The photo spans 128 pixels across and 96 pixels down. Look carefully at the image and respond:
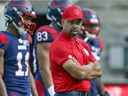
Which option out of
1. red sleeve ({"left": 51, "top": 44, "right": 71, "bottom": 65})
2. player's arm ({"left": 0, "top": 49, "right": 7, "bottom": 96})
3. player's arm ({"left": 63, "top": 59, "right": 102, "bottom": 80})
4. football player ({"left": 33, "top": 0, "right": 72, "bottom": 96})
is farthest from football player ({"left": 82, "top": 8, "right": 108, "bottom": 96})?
player's arm ({"left": 0, "top": 49, "right": 7, "bottom": 96})

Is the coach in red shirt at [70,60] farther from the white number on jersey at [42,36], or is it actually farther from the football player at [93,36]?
Answer: the football player at [93,36]

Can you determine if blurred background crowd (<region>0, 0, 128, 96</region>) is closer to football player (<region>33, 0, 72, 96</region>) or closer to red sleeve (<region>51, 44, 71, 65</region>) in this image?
football player (<region>33, 0, 72, 96</region>)

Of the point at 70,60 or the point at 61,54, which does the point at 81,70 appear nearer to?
the point at 70,60

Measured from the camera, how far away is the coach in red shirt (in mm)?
10773

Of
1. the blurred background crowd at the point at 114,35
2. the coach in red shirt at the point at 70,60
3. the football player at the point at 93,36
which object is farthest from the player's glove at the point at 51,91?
the blurred background crowd at the point at 114,35

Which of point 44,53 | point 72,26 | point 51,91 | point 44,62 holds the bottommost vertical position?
point 51,91

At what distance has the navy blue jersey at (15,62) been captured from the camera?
10.7 meters

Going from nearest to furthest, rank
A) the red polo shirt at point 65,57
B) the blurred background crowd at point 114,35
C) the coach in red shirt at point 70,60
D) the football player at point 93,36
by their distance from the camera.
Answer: the coach in red shirt at point 70,60 < the red polo shirt at point 65,57 < the football player at point 93,36 < the blurred background crowd at point 114,35

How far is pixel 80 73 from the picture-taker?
1072 centimetres

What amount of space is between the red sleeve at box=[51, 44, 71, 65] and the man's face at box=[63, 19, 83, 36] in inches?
7.2

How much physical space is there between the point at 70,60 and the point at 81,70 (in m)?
0.17

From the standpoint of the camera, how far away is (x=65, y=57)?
10836 millimetres

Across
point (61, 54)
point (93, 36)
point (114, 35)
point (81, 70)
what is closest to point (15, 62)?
point (61, 54)

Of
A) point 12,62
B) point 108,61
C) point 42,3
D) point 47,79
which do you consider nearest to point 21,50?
point 12,62
